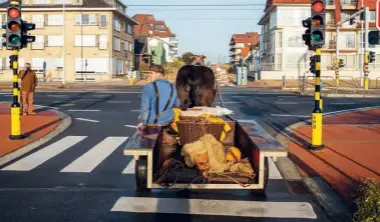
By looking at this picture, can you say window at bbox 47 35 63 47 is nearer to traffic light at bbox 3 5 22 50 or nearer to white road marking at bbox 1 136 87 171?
white road marking at bbox 1 136 87 171

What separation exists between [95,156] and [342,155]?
493 cm

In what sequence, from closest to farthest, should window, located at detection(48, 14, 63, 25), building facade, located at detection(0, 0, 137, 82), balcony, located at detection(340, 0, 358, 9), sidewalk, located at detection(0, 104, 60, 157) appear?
1. sidewalk, located at detection(0, 104, 60, 157)
2. building facade, located at detection(0, 0, 137, 82)
3. window, located at detection(48, 14, 63, 25)
4. balcony, located at detection(340, 0, 358, 9)

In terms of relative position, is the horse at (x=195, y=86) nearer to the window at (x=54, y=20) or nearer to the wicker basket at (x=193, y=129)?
the wicker basket at (x=193, y=129)

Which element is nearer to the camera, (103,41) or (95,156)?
(95,156)

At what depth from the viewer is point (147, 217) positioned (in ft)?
19.4

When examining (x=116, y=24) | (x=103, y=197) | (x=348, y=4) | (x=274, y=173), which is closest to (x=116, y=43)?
(x=116, y=24)

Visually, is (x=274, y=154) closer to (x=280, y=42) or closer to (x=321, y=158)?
(x=321, y=158)

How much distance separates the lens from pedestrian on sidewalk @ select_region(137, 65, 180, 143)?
7.30m

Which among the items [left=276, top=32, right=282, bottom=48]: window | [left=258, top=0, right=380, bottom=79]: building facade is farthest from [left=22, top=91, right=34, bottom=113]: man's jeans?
[left=276, top=32, right=282, bottom=48]: window

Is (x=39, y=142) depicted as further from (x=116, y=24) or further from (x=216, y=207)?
(x=116, y=24)

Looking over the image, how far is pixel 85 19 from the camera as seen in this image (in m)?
60.9

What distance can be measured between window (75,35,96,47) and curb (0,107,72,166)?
147ft

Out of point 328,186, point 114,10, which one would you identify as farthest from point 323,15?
point 114,10

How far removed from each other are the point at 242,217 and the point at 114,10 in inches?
2245
